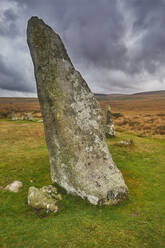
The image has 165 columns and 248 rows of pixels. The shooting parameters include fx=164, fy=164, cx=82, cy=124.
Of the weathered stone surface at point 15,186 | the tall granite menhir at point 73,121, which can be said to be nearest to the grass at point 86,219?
the weathered stone surface at point 15,186

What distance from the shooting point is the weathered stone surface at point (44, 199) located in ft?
27.8

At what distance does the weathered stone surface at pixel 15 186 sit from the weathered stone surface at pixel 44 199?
213cm

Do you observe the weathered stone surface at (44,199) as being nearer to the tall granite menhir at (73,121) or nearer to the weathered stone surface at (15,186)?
the tall granite menhir at (73,121)

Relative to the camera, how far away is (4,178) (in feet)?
40.0

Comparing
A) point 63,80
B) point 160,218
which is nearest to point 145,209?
point 160,218

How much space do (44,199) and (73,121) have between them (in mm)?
4417

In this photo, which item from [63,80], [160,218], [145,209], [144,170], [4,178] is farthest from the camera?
[144,170]

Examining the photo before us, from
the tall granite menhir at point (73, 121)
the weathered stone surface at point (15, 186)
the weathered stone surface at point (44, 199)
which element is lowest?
the weathered stone surface at point (15, 186)

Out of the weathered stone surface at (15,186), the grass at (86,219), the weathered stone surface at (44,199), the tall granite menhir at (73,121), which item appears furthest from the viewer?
the weathered stone surface at (15,186)

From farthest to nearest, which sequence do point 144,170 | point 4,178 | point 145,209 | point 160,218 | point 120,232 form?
1. point 144,170
2. point 4,178
3. point 145,209
4. point 160,218
5. point 120,232

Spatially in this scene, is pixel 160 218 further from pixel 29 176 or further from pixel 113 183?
pixel 29 176

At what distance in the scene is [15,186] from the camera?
10812 mm

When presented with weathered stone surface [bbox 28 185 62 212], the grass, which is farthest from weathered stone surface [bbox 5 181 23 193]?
weathered stone surface [bbox 28 185 62 212]

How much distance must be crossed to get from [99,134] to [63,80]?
361 cm
